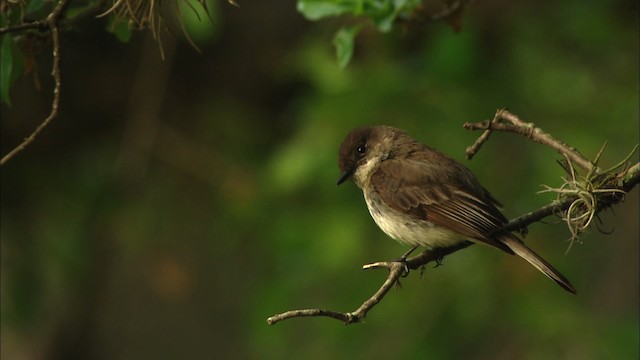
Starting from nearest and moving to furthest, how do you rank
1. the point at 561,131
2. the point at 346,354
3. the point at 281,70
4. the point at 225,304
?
the point at 561,131, the point at 346,354, the point at 281,70, the point at 225,304

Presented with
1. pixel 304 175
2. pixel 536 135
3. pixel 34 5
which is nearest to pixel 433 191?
pixel 536 135

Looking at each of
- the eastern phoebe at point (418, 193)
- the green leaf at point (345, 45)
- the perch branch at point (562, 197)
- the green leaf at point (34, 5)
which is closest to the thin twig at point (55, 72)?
the green leaf at point (34, 5)

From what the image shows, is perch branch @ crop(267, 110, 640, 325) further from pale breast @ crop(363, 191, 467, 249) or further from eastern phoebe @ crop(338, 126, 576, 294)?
pale breast @ crop(363, 191, 467, 249)

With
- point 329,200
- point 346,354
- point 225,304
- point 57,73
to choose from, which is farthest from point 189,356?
point 57,73

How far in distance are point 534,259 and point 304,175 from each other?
1953 mm

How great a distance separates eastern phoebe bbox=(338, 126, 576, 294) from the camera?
398 centimetres

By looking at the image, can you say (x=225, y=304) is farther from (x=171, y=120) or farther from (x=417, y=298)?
(x=417, y=298)

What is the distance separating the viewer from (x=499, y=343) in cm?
732

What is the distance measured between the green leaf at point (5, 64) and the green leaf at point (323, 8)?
1.21 m

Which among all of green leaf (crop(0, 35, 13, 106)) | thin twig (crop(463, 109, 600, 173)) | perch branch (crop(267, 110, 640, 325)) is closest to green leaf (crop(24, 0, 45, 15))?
green leaf (crop(0, 35, 13, 106))

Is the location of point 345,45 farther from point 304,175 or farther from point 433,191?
point 304,175

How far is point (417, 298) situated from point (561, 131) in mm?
1216

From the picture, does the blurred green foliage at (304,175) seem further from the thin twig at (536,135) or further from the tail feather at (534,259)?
the thin twig at (536,135)

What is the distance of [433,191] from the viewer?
4.27m
